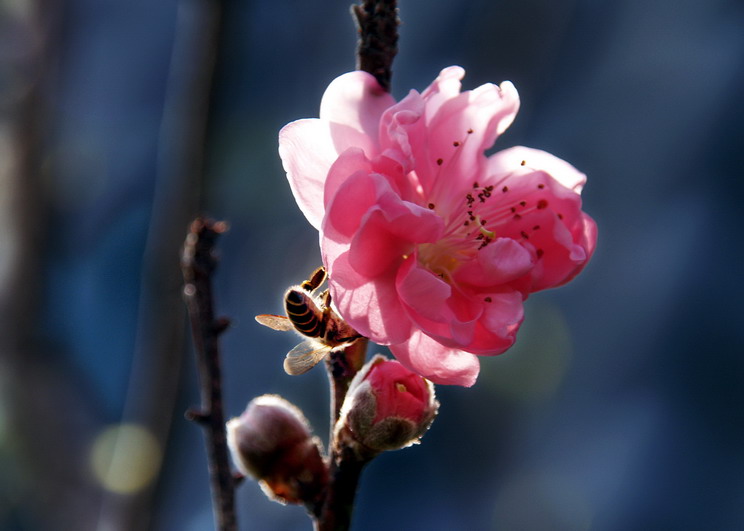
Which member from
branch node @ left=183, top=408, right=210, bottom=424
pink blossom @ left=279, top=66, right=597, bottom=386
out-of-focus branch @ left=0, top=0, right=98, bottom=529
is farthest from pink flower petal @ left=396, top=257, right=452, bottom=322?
out-of-focus branch @ left=0, top=0, right=98, bottom=529

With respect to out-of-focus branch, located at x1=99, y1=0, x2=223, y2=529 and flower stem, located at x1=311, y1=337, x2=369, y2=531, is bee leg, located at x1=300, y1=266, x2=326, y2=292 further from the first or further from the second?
out-of-focus branch, located at x1=99, y1=0, x2=223, y2=529

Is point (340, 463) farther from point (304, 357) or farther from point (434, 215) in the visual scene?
point (434, 215)

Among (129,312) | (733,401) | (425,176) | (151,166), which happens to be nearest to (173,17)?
(151,166)

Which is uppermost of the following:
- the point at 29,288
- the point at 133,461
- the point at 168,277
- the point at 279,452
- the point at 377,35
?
the point at 377,35

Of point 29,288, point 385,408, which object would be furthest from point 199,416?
point 29,288

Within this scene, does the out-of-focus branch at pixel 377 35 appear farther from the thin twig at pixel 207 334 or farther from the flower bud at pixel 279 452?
the flower bud at pixel 279 452

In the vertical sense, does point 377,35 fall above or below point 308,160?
above

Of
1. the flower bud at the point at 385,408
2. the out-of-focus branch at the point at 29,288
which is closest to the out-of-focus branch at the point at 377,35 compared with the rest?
the flower bud at the point at 385,408
